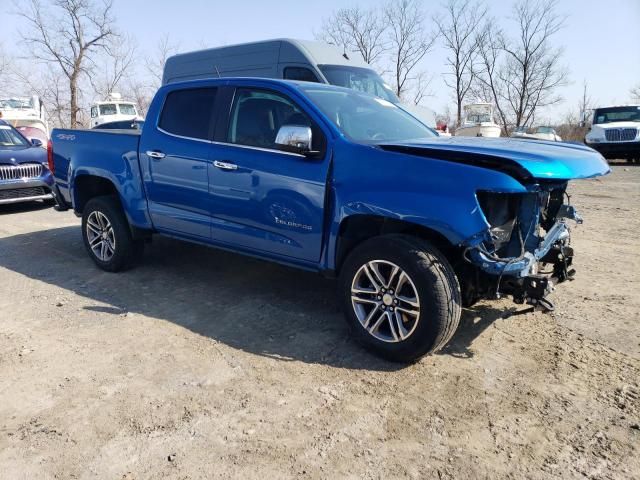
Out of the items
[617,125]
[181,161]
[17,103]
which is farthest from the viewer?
[17,103]

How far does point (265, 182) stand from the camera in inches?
154

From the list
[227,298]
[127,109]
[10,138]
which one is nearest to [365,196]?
[227,298]

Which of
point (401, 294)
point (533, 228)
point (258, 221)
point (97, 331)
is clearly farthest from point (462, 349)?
point (97, 331)

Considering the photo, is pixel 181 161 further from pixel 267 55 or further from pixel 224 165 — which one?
pixel 267 55

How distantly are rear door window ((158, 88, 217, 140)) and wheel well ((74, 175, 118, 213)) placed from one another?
1.27 meters

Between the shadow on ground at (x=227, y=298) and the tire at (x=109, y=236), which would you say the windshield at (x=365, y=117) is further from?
the tire at (x=109, y=236)

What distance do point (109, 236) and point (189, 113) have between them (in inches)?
66.1

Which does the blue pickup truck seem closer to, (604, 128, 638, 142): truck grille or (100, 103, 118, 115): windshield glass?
(604, 128, 638, 142): truck grille

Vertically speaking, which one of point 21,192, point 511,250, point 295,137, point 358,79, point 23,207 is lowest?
point 23,207

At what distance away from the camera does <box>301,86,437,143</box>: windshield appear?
389 cm

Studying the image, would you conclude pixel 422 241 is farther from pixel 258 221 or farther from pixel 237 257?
pixel 237 257

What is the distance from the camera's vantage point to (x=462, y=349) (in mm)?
3617

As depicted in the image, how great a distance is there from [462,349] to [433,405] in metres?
0.78

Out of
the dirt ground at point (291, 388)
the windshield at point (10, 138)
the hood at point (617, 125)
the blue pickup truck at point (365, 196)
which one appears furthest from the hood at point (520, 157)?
the hood at point (617, 125)
